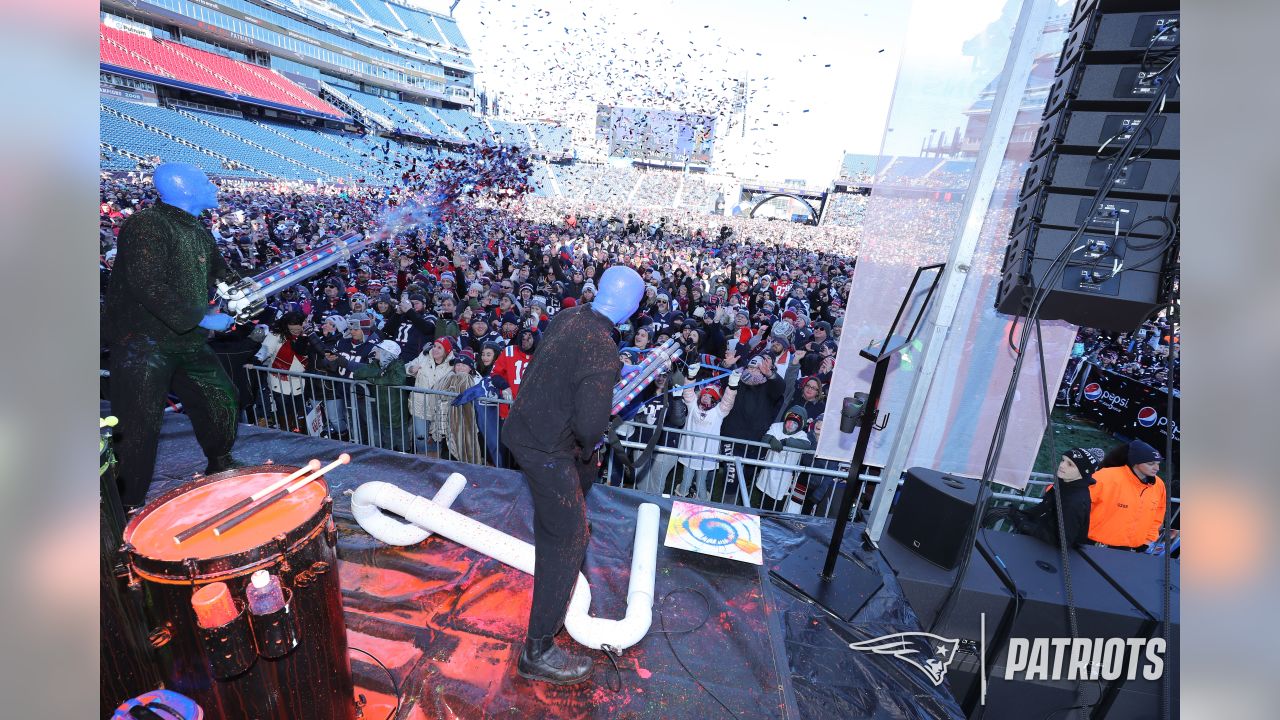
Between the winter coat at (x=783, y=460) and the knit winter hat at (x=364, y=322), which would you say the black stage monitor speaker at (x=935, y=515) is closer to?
the winter coat at (x=783, y=460)

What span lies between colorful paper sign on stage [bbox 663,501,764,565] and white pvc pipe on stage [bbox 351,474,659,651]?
11.1 inches

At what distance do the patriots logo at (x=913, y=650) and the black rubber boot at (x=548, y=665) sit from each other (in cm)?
160

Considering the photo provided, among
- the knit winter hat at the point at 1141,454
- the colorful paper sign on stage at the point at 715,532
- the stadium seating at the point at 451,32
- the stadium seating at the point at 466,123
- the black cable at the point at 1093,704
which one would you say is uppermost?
the stadium seating at the point at 451,32

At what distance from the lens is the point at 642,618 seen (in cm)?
294

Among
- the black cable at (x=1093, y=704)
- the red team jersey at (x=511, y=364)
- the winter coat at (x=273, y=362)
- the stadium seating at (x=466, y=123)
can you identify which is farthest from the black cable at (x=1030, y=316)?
the stadium seating at (x=466, y=123)

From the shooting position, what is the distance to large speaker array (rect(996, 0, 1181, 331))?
300cm

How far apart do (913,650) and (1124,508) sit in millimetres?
2688

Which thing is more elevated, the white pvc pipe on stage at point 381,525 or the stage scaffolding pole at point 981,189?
the stage scaffolding pole at point 981,189

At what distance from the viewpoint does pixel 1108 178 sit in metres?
3.10

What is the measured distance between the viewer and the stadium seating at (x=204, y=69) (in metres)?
31.3

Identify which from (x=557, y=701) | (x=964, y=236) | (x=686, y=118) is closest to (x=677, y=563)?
(x=557, y=701)
